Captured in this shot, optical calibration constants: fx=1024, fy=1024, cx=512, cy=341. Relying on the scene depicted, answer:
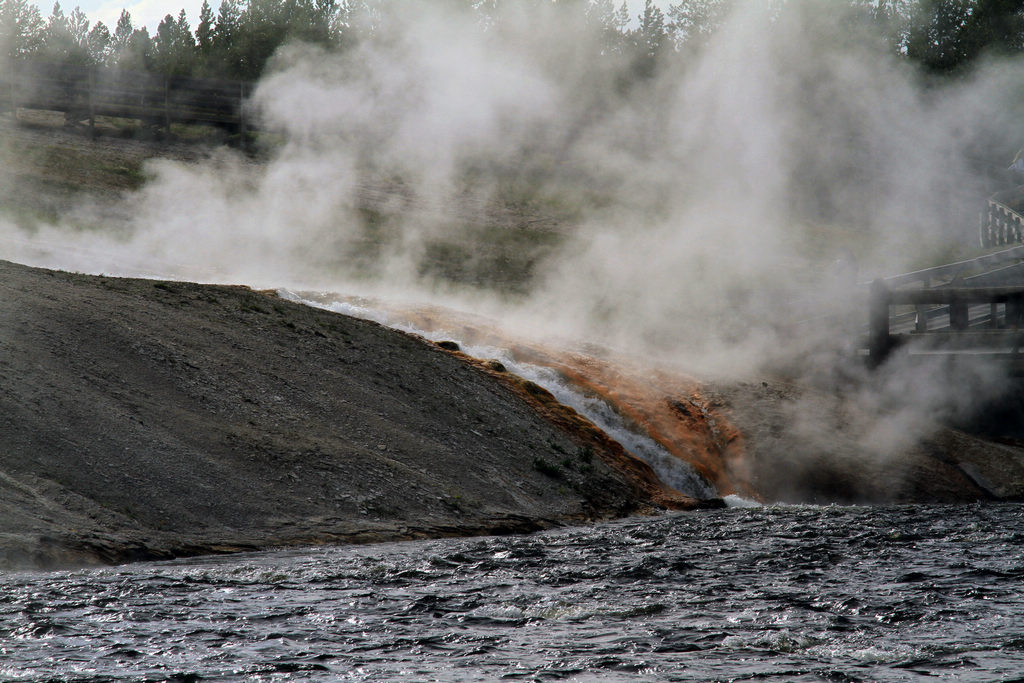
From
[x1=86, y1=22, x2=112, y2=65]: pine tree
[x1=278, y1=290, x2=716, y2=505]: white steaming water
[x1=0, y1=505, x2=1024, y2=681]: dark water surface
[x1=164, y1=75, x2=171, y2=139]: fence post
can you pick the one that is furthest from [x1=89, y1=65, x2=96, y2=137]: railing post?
[x1=86, y1=22, x2=112, y2=65]: pine tree

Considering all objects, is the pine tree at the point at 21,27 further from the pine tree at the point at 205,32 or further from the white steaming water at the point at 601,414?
the white steaming water at the point at 601,414

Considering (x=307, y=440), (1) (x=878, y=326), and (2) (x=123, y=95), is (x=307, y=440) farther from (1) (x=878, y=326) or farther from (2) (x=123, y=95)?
(2) (x=123, y=95)

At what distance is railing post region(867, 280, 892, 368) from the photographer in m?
16.9

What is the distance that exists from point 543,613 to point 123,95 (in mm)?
31802

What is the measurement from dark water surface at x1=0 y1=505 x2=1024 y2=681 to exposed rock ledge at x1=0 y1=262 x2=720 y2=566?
3.07ft

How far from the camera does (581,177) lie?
123ft

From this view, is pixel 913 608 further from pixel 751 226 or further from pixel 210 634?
pixel 751 226

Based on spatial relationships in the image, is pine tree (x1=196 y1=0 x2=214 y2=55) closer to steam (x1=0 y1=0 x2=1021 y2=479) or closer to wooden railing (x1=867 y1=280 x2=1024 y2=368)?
steam (x1=0 y1=0 x2=1021 y2=479)

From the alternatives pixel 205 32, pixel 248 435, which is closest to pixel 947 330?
pixel 248 435

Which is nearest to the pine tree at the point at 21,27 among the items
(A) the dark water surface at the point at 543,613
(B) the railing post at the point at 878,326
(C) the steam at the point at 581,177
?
(C) the steam at the point at 581,177

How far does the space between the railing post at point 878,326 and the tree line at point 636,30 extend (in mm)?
13146

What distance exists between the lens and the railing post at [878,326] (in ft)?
55.4

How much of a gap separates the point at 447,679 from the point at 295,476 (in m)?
5.97

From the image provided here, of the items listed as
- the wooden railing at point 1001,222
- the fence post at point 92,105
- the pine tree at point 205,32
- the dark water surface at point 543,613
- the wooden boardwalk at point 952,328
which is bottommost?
the dark water surface at point 543,613
